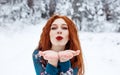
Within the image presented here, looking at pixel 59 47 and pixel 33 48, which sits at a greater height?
pixel 59 47

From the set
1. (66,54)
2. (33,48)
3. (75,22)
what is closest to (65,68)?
(66,54)

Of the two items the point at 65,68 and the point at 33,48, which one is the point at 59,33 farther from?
the point at 33,48

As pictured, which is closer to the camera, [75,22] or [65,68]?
[65,68]

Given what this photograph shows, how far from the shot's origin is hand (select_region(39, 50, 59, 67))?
910 mm

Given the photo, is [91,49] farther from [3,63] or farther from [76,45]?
[76,45]

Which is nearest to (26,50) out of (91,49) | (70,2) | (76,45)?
(91,49)

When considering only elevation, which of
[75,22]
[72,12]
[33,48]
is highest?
[72,12]

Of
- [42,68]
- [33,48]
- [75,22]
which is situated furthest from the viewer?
[75,22]

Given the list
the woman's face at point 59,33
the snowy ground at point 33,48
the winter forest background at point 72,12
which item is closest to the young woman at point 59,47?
the woman's face at point 59,33

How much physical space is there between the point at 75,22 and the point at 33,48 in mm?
645

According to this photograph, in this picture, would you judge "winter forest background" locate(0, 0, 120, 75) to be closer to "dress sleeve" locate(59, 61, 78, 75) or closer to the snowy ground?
the snowy ground

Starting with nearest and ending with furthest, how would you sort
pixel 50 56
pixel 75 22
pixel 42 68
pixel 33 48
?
pixel 50 56 → pixel 42 68 → pixel 33 48 → pixel 75 22

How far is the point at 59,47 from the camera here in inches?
39.2

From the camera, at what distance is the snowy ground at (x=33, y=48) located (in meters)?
2.34
